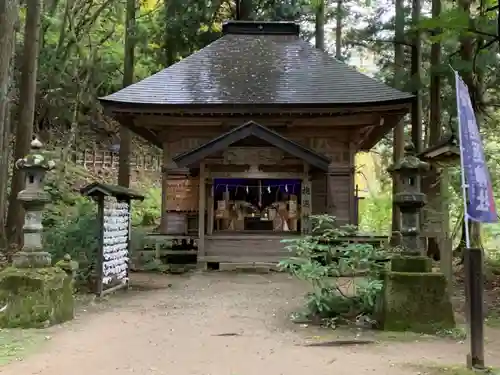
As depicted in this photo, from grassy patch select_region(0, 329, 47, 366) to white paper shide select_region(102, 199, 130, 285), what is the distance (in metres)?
2.74

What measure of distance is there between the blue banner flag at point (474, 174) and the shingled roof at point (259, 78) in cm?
846

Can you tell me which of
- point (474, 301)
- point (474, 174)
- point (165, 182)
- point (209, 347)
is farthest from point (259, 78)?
point (474, 301)

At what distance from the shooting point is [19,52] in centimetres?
2270

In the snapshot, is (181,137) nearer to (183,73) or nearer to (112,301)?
(183,73)

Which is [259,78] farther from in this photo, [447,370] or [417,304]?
[447,370]

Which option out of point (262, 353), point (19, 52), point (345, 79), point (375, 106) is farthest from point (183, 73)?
point (262, 353)

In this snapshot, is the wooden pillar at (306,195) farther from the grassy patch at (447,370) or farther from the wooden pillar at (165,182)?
the grassy patch at (447,370)

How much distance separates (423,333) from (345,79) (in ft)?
33.4

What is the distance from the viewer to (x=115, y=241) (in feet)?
32.0

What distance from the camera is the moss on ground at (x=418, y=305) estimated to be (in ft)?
21.4

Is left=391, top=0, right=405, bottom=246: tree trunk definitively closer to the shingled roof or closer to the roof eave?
the shingled roof

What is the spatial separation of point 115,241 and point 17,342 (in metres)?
3.92

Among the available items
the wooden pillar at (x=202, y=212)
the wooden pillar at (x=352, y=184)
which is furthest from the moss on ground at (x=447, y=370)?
the wooden pillar at (x=352, y=184)

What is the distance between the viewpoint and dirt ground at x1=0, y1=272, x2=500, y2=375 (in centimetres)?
499
